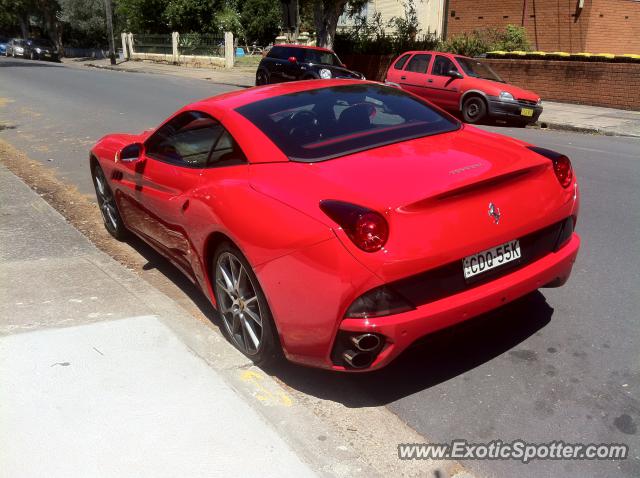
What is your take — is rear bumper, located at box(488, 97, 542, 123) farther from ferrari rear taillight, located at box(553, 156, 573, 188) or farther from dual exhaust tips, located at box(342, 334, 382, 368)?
dual exhaust tips, located at box(342, 334, 382, 368)

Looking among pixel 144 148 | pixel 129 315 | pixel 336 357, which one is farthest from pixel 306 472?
pixel 144 148

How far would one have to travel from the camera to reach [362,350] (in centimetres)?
284

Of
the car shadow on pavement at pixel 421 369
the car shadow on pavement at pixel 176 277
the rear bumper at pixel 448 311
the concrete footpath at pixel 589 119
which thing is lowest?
the car shadow on pavement at pixel 176 277

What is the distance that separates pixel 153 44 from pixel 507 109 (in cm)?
3438

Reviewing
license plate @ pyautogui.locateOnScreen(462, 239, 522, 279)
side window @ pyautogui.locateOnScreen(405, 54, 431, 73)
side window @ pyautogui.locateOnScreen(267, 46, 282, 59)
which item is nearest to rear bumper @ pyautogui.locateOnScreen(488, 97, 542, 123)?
side window @ pyautogui.locateOnScreen(405, 54, 431, 73)

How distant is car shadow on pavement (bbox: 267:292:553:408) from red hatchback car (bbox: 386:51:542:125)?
10734mm

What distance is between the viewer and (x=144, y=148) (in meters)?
4.66

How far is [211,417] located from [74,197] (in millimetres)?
5294

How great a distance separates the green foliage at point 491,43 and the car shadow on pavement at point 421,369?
2032 cm

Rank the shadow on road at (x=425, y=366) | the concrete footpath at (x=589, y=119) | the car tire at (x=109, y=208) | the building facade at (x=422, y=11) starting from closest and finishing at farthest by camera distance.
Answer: the shadow on road at (x=425, y=366) < the car tire at (x=109, y=208) < the concrete footpath at (x=589, y=119) < the building facade at (x=422, y=11)

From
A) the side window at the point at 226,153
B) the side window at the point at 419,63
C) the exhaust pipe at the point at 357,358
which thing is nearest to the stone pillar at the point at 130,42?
the side window at the point at 419,63

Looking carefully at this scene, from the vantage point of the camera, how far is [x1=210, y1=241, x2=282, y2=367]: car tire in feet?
10.7

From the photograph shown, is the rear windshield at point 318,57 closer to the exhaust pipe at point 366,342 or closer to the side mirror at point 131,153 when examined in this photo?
the side mirror at point 131,153

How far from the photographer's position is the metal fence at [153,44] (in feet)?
132
